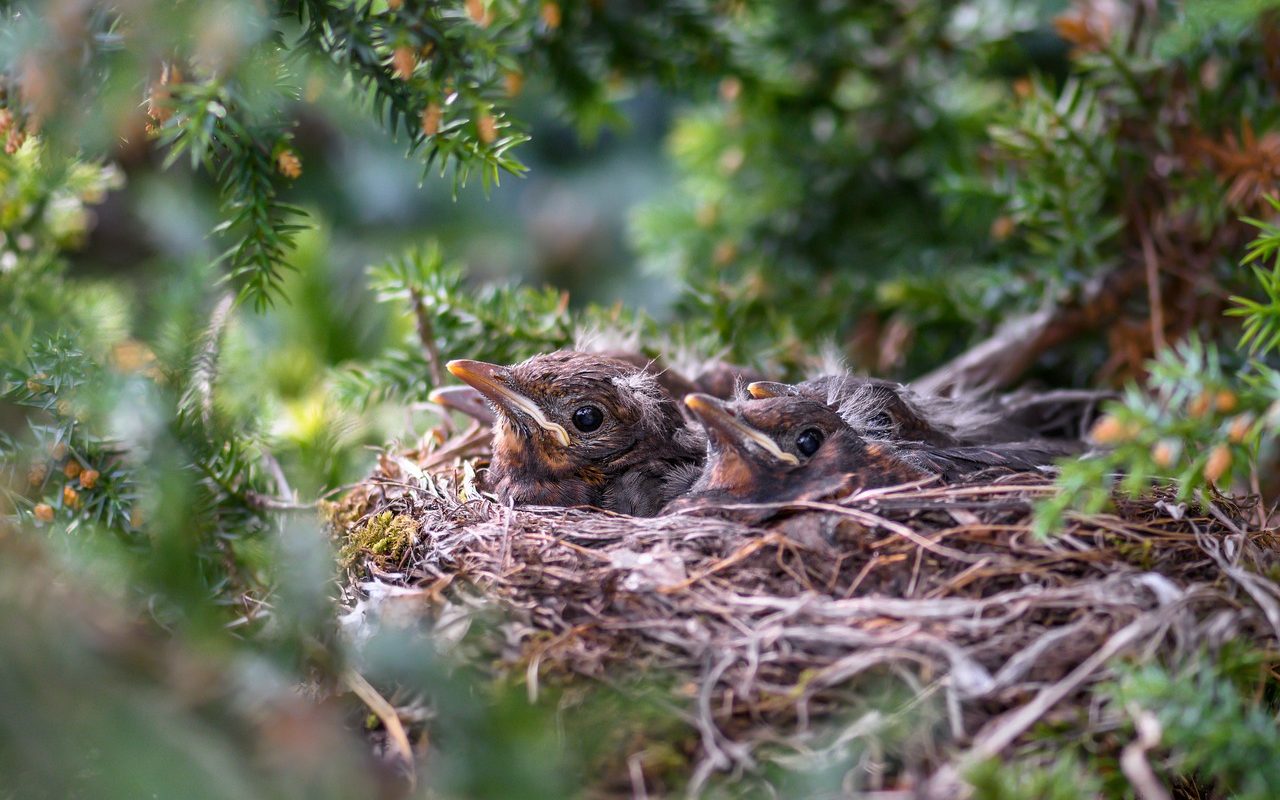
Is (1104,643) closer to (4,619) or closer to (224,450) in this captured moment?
(4,619)

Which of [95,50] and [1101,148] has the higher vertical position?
[95,50]

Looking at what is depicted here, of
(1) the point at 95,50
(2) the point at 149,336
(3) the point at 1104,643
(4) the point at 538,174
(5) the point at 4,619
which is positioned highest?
(1) the point at 95,50

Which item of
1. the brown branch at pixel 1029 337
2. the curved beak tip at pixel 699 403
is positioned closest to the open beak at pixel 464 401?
the curved beak tip at pixel 699 403

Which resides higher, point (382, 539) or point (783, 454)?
point (783, 454)

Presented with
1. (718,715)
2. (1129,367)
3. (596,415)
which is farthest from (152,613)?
(1129,367)

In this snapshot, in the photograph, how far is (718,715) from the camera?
139cm

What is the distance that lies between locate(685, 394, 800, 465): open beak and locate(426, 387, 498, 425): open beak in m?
0.62

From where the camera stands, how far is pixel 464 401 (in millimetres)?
Answer: 2404

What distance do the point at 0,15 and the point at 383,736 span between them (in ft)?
3.83

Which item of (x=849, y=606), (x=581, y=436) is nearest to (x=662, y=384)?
(x=581, y=436)

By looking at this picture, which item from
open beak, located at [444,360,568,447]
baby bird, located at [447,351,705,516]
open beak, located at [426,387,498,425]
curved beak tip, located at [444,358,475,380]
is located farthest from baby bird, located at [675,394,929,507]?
open beak, located at [426,387,498,425]

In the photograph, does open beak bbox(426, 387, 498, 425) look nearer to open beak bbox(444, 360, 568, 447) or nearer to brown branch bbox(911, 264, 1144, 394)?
open beak bbox(444, 360, 568, 447)

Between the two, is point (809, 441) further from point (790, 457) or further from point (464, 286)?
point (464, 286)

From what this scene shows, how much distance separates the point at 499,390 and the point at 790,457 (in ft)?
2.06
